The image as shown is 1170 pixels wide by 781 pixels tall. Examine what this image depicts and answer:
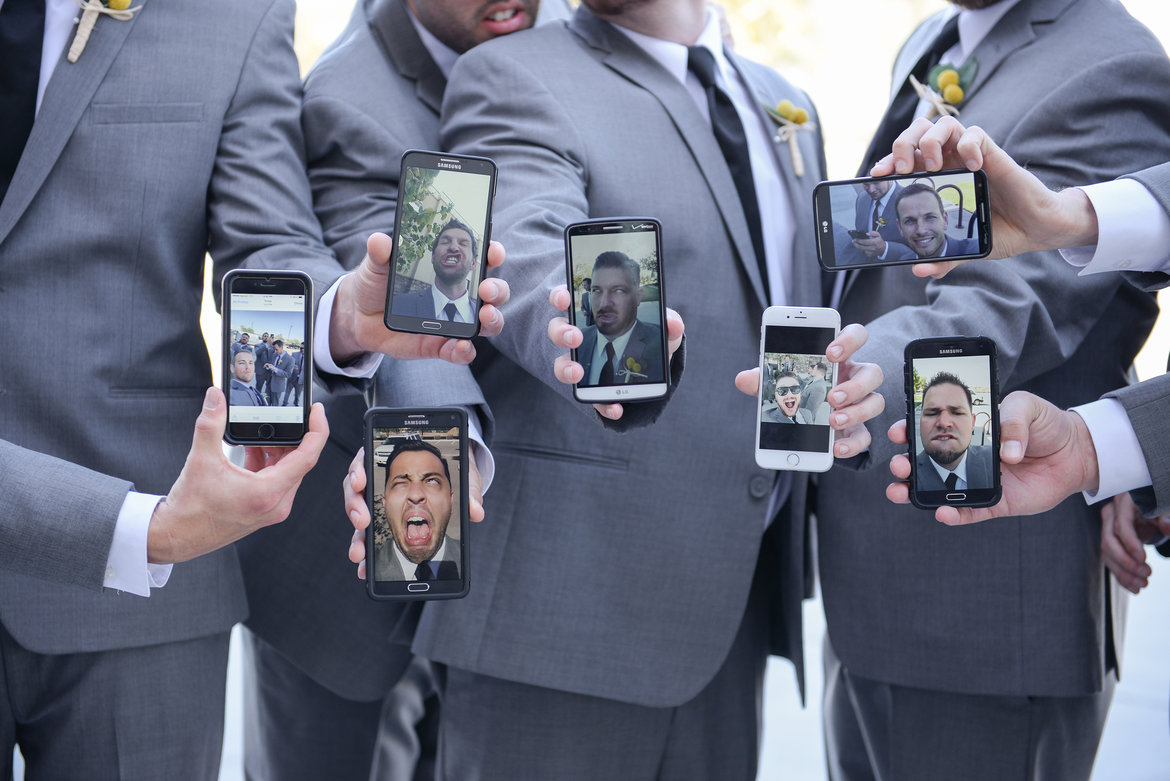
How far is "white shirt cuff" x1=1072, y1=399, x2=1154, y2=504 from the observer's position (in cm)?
163

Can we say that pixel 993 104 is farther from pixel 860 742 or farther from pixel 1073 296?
pixel 860 742

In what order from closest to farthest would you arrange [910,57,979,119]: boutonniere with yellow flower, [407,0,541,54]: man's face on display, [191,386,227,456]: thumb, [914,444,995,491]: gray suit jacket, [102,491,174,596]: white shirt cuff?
[191,386,227,456]: thumb → [102,491,174,596]: white shirt cuff → [914,444,995,491]: gray suit jacket → [910,57,979,119]: boutonniere with yellow flower → [407,0,541,54]: man's face on display

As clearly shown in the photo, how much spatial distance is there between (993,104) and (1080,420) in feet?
1.72

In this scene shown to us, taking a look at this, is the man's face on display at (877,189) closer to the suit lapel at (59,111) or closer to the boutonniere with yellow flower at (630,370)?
the boutonniere with yellow flower at (630,370)

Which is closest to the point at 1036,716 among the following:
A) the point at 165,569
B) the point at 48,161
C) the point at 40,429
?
the point at 165,569

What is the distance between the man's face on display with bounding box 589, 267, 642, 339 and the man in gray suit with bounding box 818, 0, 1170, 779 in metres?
0.38

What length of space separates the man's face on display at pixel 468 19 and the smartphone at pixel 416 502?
34.6 inches

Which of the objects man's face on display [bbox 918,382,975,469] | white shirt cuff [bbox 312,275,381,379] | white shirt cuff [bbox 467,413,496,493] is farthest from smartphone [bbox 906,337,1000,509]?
white shirt cuff [bbox 312,275,381,379]

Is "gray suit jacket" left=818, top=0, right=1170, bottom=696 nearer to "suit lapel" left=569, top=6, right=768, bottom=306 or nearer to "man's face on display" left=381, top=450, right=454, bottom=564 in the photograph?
"suit lapel" left=569, top=6, right=768, bottom=306

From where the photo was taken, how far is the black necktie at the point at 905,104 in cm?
195

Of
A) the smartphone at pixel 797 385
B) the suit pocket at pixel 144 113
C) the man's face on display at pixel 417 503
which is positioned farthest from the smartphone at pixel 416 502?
the suit pocket at pixel 144 113

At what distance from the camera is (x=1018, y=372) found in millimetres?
1739

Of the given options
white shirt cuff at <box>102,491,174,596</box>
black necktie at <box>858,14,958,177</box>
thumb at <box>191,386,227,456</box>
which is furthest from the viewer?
black necktie at <box>858,14,958,177</box>

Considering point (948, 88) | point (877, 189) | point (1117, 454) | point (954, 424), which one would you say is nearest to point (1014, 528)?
point (1117, 454)
